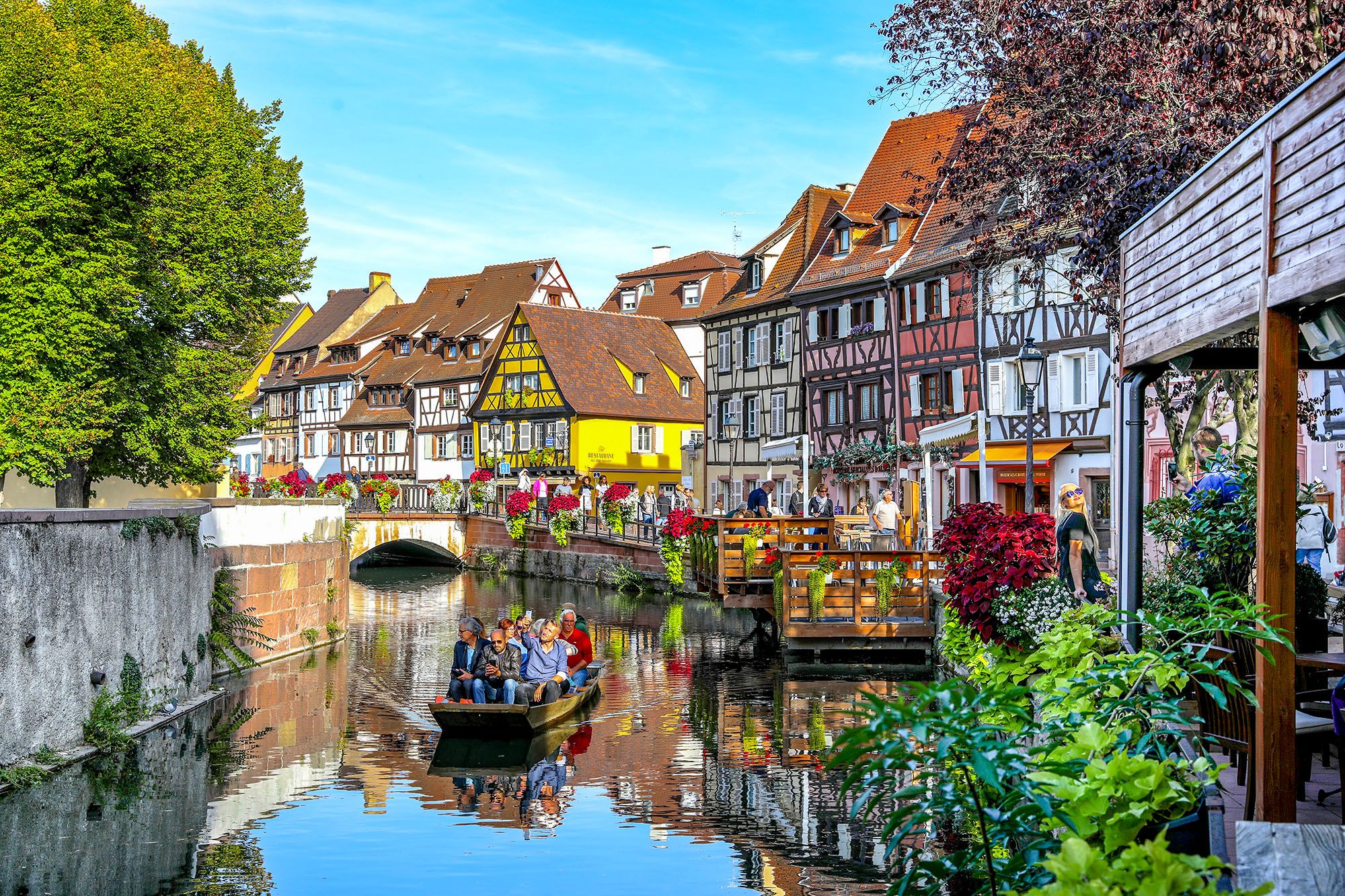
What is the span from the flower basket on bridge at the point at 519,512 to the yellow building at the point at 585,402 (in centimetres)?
741

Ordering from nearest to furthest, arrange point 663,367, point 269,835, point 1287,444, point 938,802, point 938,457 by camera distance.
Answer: point 938,802
point 1287,444
point 269,835
point 938,457
point 663,367

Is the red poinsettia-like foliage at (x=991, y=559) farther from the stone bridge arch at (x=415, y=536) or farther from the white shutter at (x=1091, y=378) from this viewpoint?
the stone bridge arch at (x=415, y=536)

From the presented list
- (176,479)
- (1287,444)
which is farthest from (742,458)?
(1287,444)

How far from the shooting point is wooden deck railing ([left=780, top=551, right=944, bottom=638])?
73.0ft

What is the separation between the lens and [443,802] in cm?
1362

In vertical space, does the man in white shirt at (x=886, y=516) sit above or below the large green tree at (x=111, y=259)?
below

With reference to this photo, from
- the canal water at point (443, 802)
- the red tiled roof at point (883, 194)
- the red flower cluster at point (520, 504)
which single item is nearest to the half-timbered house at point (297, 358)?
the red flower cluster at point (520, 504)

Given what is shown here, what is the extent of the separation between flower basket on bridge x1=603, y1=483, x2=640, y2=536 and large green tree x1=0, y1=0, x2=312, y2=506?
47.5 feet

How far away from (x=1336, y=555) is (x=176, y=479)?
21421mm

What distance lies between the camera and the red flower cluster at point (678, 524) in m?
31.6

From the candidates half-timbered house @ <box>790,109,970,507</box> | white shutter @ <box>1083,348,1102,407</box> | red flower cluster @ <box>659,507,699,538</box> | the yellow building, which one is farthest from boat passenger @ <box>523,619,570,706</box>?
the yellow building

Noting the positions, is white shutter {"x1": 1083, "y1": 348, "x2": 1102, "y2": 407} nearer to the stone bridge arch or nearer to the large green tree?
the large green tree

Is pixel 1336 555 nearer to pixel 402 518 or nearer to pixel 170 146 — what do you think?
pixel 170 146

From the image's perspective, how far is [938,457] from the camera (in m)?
34.1
